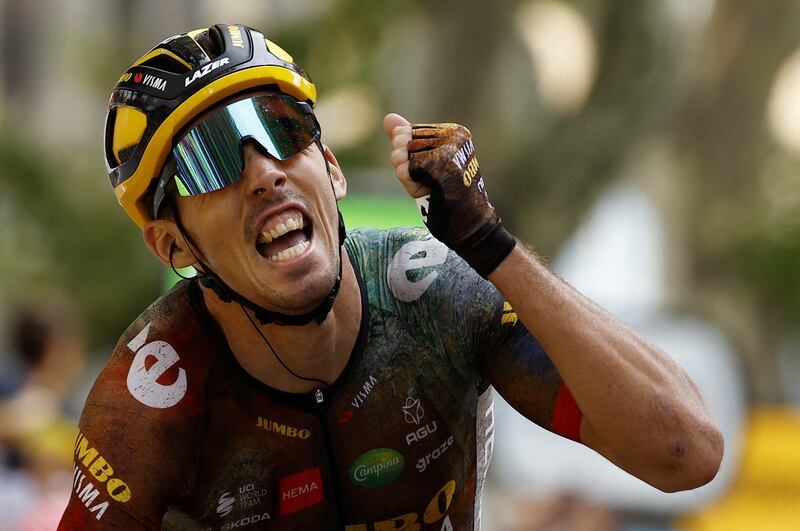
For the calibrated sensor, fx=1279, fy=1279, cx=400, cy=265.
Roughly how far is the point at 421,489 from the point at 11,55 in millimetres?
34210

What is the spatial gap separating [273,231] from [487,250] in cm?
66

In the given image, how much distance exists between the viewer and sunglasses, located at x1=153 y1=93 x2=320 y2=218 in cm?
391

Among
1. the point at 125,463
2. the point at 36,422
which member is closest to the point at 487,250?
the point at 125,463

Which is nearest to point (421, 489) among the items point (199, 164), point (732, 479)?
point (199, 164)

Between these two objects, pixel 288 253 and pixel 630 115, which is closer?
pixel 288 253

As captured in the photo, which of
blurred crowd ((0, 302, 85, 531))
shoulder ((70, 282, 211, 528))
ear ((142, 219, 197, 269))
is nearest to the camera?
shoulder ((70, 282, 211, 528))

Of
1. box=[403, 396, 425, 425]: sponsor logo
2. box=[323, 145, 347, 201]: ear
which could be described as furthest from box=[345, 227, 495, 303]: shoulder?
box=[403, 396, 425, 425]: sponsor logo

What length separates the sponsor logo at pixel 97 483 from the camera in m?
3.80

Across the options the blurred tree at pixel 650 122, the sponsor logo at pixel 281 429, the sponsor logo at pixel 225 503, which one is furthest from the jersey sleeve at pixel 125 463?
the blurred tree at pixel 650 122

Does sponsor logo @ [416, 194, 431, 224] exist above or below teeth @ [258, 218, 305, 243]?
below

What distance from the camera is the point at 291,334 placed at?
412cm

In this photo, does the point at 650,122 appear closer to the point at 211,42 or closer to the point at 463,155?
the point at 211,42

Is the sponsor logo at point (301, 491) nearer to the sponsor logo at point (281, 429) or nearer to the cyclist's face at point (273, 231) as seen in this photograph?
the sponsor logo at point (281, 429)

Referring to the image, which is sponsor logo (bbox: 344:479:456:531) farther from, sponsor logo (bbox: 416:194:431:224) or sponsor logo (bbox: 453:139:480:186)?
sponsor logo (bbox: 453:139:480:186)
